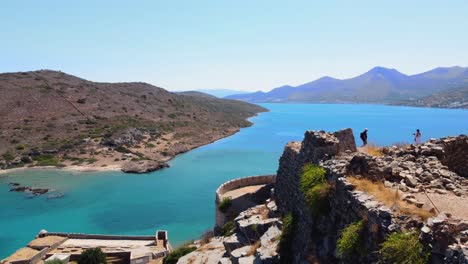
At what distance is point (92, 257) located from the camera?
23750mm

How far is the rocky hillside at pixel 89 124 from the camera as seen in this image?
211 ft

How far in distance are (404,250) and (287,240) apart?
553cm

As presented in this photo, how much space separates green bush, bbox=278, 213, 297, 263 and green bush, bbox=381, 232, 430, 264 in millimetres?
4830

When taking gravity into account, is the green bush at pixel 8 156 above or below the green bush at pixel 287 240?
below

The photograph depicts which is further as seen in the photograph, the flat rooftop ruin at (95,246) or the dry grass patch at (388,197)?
the flat rooftop ruin at (95,246)

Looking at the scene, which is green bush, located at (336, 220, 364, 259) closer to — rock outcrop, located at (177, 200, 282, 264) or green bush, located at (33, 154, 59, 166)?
rock outcrop, located at (177, 200, 282, 264)

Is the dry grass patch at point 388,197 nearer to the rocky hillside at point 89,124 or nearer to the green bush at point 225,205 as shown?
the green bush at point 225,205

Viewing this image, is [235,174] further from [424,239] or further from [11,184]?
[424,239]

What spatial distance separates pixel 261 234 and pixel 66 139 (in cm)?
6408

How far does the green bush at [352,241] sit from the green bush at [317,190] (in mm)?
1537

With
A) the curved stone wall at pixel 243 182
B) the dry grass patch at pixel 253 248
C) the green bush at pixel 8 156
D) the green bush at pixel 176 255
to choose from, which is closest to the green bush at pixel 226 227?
the green bush at pixel 176 255

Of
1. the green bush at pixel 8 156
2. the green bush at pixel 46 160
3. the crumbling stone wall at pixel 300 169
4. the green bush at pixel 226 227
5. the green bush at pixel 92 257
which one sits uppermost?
the crumbling stone wall at pixel 300 169

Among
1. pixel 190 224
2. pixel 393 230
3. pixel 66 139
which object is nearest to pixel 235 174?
pixel 190 224

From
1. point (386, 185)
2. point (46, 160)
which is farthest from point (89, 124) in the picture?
point (386, 185)
